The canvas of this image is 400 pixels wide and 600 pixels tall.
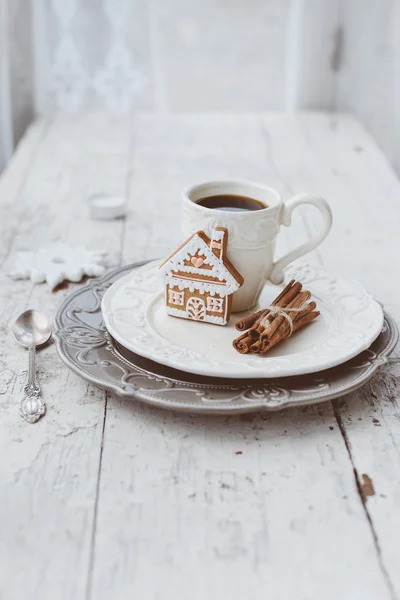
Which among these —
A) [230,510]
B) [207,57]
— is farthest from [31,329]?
[207,57]

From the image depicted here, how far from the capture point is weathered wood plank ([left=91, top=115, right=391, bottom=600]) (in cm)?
53

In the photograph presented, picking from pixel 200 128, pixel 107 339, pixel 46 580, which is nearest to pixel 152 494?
pixel 46 580

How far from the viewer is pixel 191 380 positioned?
70 cm

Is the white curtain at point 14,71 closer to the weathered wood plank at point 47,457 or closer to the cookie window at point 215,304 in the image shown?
the weathered wood plank at point 47,457

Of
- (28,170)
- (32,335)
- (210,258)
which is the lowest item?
(28,170)

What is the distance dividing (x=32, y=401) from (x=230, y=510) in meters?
0.25

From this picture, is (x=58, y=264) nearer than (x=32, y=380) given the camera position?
No

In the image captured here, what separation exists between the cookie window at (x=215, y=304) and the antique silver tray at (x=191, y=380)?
11 centimetres

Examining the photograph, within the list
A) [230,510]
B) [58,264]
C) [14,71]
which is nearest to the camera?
[230,510]

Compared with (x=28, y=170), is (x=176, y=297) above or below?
above

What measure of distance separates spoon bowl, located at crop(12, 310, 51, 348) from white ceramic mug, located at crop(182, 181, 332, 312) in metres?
0.21

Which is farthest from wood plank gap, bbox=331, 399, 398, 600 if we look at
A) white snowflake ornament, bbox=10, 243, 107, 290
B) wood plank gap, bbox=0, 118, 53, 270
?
wood plank gap, bbox=0, 118, 53, 270

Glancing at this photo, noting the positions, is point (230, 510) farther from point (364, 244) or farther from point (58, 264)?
point (364, 244)

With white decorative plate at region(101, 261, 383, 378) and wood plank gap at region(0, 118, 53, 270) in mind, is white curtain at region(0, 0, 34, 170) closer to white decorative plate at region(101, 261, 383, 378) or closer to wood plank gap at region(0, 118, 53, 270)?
wood plank gap at region(0, 118, 53, 270)
